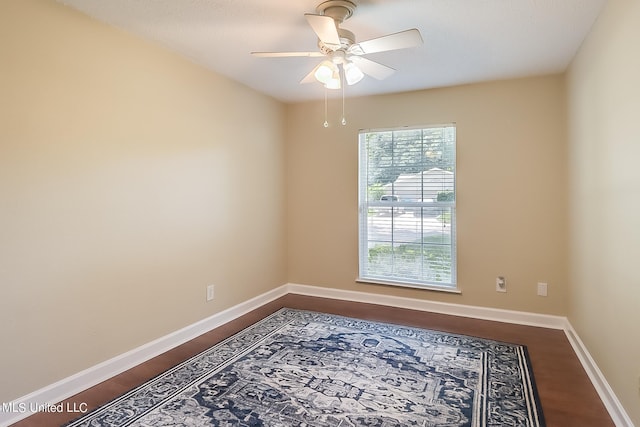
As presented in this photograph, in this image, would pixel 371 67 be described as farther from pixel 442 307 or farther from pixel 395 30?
pixel 442 307

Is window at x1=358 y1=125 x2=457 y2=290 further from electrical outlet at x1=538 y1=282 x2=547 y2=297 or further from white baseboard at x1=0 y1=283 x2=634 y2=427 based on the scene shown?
electrical outlet at x1=538 y1=282 x2=547 y2=297

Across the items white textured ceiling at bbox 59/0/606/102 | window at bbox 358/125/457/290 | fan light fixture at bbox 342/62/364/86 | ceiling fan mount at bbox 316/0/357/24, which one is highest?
white textured ceiling at bbox 59/0/606/102

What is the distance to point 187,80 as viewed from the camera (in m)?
2.88

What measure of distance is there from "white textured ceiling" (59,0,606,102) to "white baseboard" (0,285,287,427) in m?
2.20

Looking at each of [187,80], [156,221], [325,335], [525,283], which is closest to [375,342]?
[325,335]

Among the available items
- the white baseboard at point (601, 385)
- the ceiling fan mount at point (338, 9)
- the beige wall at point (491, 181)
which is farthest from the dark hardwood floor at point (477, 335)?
the ceiling fan mount at point (338, 9)

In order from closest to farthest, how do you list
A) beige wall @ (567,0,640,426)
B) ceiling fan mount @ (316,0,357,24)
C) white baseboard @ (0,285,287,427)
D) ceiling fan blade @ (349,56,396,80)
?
beige wall @ (567,0,640,426), white baseboard @ (0,285,287,427), ceiling fan mount @ (316,0,357,24), ceiling fan blade @ (349,56,396,80)

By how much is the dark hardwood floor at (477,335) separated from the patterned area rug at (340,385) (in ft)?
0.31

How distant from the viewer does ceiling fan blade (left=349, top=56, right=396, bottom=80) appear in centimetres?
227

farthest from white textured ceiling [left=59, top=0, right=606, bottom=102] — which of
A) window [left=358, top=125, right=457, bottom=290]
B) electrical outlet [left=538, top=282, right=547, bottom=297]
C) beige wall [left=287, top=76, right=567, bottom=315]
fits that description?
electrical outlet [left=538, top=282, right=547, bottom=297]

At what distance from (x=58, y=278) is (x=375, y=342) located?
2220 mm

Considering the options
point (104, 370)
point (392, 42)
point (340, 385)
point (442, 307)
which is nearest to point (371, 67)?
point (392, 42)

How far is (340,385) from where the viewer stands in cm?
220

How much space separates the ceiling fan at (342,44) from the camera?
6.00ft
